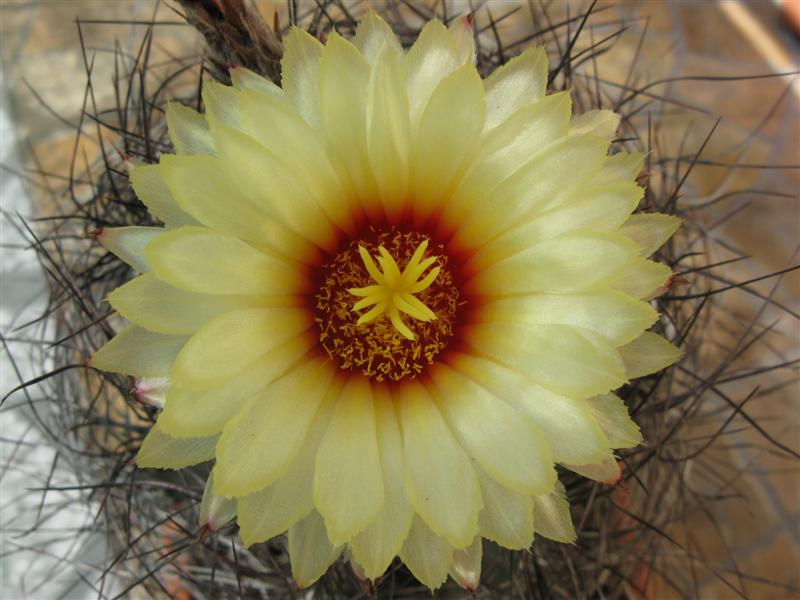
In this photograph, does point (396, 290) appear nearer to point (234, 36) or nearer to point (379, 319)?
point (379, 319)

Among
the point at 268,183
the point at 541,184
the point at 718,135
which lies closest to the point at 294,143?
the point at 268,183

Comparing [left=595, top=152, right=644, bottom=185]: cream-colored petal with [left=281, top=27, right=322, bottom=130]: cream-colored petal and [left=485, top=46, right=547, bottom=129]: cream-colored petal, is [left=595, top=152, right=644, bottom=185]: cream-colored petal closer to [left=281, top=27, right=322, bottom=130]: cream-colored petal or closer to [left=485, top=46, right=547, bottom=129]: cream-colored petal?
[left=485, top=46, right=547, bottom=129]: cream-colored petal

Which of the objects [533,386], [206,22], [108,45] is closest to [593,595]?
[533,386]

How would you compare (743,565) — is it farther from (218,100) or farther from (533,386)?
(218,100)

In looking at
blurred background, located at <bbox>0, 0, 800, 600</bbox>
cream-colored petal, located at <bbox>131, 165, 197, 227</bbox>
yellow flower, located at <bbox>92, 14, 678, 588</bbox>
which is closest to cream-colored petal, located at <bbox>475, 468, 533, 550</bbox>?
yellow flower, located at <bbox>92, 14, 678, 588</bbox>

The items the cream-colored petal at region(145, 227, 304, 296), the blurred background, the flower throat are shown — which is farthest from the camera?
the blurred background

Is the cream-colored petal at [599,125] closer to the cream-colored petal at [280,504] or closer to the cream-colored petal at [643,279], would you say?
the cream-colored petal at [643,279]
